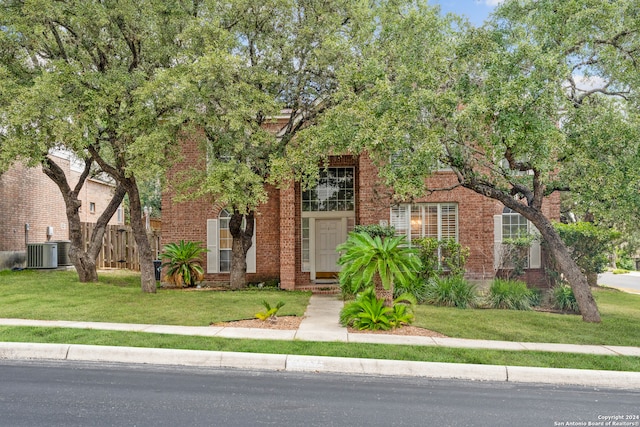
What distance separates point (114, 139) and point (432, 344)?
30.1ft

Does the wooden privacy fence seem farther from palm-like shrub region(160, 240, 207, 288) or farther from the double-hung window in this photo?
the double-hung window

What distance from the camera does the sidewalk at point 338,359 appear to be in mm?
6051

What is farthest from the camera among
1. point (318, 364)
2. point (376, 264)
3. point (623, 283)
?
point (623, 283)

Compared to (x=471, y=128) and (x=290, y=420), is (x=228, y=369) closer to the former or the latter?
(x=290, y=420)

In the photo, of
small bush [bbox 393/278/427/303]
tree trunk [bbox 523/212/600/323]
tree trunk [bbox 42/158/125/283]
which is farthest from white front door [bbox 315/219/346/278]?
tree trunk [bbox 523/212/600/323]

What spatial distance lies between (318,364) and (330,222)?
997 centimetres

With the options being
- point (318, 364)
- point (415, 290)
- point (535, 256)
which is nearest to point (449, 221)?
point (535, 256)

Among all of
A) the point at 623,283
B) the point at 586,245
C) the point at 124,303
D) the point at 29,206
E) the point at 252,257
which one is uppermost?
the point at 29,206

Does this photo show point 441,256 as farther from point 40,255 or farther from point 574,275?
Answer: point 40,255

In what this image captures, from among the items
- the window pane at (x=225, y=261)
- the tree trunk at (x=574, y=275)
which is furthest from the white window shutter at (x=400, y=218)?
the window pane at (x=225, y=261)

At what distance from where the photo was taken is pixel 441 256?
14.2m

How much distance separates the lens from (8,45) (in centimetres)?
1124

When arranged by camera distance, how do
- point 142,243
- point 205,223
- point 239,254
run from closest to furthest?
point 142,243 → point 239,254 → point 205,223

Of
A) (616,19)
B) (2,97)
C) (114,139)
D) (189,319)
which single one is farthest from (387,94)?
(2,97)
